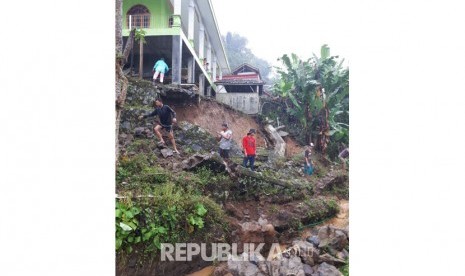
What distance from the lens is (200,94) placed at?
10.7 ft

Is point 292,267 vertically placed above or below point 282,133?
below

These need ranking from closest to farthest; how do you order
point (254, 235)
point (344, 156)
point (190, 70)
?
1. point (254, 235)
2. point (344, 156)
3. point (190, 70)

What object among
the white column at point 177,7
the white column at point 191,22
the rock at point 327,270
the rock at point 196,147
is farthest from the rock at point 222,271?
the white column at point 177,7

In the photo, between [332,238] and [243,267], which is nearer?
[243,267]

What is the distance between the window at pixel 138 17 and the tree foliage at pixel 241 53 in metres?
0.89

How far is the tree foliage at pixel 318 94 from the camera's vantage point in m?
2.92

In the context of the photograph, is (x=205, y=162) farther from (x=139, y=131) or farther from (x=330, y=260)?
(x=330, y=260)

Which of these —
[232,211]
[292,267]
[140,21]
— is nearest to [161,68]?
[140,21]

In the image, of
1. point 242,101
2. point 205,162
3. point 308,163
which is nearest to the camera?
point 205,162

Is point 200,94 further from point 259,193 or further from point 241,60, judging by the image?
point 259,193

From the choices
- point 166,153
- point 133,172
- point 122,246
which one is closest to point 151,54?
point 166,153

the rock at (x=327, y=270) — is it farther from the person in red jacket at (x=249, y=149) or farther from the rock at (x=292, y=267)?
the person in red jacket at (x=249, y=149)

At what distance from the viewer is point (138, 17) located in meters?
3.10

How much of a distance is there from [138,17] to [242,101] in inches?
58.5
